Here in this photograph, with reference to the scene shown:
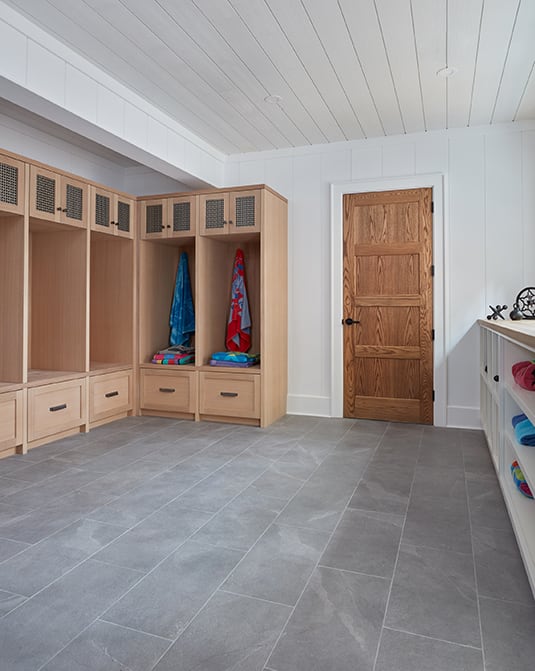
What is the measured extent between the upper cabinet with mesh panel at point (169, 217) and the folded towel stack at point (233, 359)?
110cm

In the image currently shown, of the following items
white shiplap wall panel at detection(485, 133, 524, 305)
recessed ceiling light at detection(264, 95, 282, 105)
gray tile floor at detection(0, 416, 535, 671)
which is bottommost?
gray tile floor at detection(0, 416, 535, 671)

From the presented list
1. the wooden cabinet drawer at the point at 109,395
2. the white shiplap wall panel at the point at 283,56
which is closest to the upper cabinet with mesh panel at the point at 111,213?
the wooden cabinet drawer at the point at 109,395

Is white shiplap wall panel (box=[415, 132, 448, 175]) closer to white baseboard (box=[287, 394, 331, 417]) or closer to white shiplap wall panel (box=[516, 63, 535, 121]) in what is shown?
white shiplap wall panel (box=[516, 63, 535, 121])

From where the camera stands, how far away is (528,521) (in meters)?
1.90

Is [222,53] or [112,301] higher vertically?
[222,53]

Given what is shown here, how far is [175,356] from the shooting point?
179 inches

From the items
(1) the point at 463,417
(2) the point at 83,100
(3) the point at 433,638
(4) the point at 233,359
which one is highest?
(2) the point at 83,100

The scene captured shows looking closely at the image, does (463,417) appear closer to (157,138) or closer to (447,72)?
(447,72)

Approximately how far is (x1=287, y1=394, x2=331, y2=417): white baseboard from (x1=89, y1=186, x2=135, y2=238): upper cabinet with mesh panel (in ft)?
7.07

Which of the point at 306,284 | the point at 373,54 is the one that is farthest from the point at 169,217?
the point at 373,54

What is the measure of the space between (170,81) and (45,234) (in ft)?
5.48

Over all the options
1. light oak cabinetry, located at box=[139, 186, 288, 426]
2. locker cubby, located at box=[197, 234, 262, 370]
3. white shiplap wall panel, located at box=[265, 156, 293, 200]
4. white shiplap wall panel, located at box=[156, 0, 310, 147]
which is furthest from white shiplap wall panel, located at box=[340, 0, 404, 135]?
locker cubby, located at box=[197, 234, 262, 370]

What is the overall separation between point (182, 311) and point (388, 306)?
76.4 inches

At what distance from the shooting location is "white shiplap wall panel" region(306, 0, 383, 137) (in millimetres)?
2578
